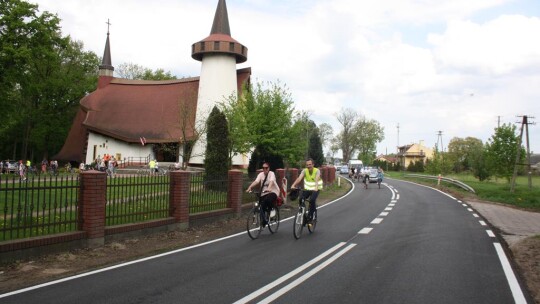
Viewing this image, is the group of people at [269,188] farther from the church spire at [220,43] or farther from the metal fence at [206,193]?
the church spire at [220,43]

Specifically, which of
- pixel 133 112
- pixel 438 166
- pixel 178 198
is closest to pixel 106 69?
pixel 133 112

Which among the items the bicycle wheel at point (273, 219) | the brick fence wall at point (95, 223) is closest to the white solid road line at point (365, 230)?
the bicycle wheel at point (273, 219)

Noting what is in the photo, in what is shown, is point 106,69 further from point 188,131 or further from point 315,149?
point 315,149

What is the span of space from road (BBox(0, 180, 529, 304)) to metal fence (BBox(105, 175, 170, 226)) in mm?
2026

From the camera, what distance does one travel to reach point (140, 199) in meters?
10.7

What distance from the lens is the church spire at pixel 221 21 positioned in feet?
151

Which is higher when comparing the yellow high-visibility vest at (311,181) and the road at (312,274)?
the yellow high-visibility vest at (311,181)

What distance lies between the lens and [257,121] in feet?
83.9

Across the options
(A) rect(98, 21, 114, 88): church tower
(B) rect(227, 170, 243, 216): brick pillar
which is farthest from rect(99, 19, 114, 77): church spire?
(B) rect(227, 170, 243, 216): brick pillar

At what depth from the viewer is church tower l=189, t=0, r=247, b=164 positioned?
1768 inches

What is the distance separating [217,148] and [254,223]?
938 cm

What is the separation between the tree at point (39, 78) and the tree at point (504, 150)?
33021 millimetres

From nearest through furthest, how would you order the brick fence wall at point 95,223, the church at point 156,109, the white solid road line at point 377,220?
the brick fence wall at point 95,223
the white solid road line at point 377,220
the church at point 156,109

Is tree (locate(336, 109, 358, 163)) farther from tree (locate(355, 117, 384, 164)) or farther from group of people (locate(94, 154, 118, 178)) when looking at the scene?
group of people (locate(94, 154, 118, 178))
